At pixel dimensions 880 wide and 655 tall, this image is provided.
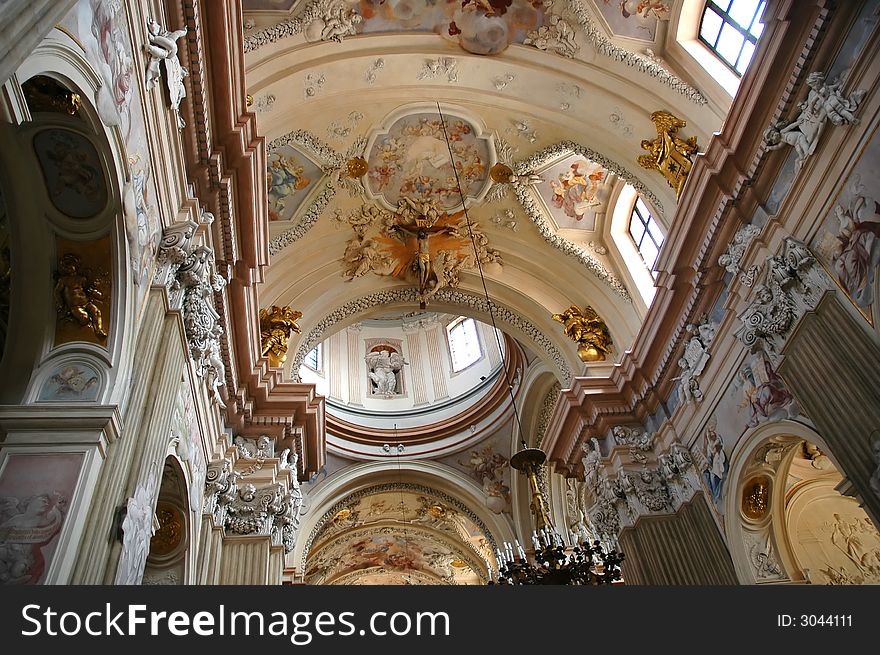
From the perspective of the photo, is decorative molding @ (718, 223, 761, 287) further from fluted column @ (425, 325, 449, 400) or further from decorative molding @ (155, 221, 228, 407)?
fluted column @ (425, 325, 449, 400)

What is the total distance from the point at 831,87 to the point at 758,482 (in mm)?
4980

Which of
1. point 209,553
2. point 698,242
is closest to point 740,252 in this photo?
point 698,242

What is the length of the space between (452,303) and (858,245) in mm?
8570

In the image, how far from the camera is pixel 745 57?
351 inches

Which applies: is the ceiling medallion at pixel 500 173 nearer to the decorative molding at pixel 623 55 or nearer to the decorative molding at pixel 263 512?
the decorative molding at pixel 623 55

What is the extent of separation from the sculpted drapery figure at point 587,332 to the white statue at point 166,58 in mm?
8585

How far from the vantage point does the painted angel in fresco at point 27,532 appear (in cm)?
417

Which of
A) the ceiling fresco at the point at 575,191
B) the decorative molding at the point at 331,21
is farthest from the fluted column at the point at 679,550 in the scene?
the decorative molding at the point at 331,21

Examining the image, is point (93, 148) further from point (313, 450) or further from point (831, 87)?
point (313, 450)

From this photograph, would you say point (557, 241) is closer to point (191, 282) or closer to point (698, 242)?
point (698, 242)

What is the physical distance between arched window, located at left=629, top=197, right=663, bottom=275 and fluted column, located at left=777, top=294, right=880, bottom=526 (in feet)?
15.6

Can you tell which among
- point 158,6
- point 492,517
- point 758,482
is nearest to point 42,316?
point 158,6

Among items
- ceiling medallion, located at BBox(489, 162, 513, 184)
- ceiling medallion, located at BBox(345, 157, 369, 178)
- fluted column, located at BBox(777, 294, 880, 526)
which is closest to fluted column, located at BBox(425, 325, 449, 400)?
ceiling medallion, located at BBox(489, 162, 513, 184)

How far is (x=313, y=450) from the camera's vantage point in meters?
12.0
